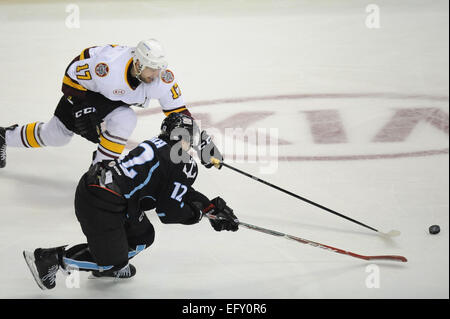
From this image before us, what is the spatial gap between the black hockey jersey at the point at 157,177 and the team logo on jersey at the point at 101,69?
3.06 ft

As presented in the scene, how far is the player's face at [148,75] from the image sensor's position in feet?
11.7

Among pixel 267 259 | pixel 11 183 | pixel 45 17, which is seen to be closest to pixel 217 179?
pixel 267 259

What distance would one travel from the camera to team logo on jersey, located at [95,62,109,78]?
3734 mm

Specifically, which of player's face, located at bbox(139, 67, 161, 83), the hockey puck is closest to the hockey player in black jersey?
player's face, located at bbox(139, 67, 161, 83)

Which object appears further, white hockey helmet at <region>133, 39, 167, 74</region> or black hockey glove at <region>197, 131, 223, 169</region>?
black hockey glove at <region>197, 131, 223, 169</region>

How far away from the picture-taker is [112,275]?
3.32 m

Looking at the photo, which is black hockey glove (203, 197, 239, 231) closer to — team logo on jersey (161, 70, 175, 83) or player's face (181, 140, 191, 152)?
player's face (181, 140, 191, 152)

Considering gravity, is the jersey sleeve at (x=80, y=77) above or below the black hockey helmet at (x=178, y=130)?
above

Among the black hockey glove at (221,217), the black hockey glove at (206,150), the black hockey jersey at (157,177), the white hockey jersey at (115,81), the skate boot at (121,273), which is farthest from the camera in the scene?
the white hockey jersey at (115,81)

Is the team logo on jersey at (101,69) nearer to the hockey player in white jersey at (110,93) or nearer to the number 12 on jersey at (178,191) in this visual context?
the hockey player in white jersey at (110,93)

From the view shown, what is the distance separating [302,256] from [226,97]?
197 cm

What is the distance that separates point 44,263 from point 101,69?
3.66 feet

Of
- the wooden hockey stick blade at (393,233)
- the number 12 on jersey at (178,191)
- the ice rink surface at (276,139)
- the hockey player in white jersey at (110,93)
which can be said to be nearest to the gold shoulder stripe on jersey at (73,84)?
the hockey player in white jersey at (110,93)

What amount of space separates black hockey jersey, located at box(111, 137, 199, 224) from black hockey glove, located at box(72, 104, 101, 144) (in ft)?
3.04
